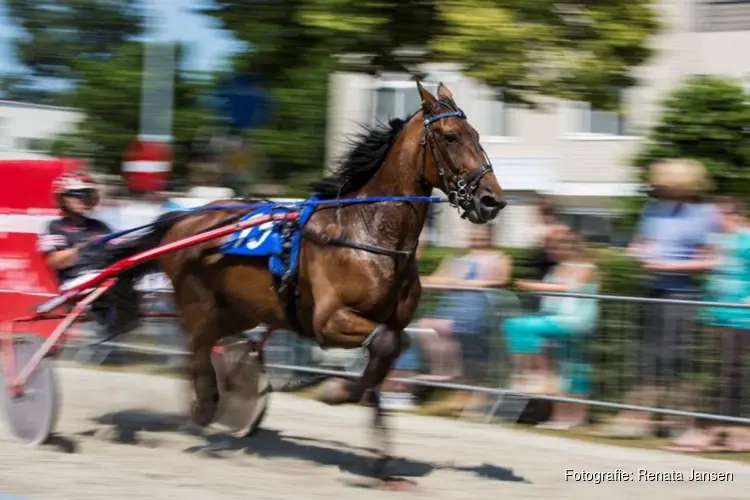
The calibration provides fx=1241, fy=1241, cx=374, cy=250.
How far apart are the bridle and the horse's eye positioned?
0.08 metres

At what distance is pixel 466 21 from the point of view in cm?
1088

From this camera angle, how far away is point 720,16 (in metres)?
19.9

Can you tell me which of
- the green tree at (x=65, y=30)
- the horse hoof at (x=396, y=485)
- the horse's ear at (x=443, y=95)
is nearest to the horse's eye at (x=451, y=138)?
the horse's ear at (x=443, y=95)

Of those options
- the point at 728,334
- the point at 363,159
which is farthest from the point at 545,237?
the point at 363,159

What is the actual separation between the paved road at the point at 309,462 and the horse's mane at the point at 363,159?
5.83 feet

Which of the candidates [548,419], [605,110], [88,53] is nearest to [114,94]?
[88,53]

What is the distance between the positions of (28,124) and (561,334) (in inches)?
1444

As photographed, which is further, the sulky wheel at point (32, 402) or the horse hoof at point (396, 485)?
the sulky wheel at point (32, 402)

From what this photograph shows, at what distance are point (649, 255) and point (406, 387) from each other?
7.84 feet

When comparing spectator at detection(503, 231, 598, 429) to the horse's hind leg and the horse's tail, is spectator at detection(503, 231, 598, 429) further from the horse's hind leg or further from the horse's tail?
the horse's tail

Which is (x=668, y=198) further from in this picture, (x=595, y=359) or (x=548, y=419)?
(x=548, y=419)

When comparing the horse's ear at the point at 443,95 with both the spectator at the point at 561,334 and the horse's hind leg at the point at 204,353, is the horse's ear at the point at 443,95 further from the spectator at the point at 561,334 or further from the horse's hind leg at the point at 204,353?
the spectator at the point at 561,334

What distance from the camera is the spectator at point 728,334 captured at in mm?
8531

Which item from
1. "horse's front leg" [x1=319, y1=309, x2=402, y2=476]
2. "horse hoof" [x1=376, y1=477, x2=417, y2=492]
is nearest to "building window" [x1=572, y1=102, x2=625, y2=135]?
"horse's front leg" [x1=319, y1=309, x2=402, y2=476]
